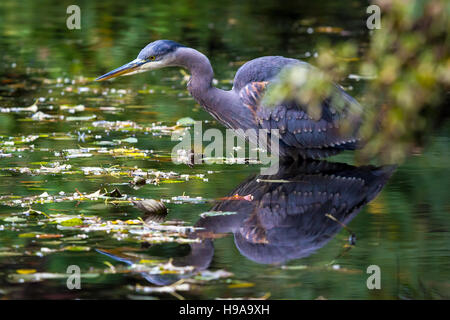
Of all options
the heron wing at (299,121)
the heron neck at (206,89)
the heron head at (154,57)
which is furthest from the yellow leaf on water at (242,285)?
the heron head at (154,57)

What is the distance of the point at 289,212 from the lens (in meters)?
7.19

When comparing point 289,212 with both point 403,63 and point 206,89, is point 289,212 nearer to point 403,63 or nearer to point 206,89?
point 206,89

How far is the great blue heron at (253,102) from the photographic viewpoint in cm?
878

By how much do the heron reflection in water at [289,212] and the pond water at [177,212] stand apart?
0.02 metres

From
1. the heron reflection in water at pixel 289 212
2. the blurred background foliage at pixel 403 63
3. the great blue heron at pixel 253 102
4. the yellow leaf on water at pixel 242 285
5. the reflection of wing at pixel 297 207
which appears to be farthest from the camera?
the great blue heron at pixel 253 102

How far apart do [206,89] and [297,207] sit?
2.05 meters

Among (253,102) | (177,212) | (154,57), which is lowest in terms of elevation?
(177,212)

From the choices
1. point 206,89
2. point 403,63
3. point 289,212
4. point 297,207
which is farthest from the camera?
point 206,89

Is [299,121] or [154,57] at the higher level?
[154,57]

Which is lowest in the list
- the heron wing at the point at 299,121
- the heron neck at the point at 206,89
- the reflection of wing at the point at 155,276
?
the reflection of wing at the point at 155,276

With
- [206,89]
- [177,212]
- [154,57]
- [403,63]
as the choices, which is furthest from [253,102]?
[403,63]

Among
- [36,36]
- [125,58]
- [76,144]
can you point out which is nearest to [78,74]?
[125,58]

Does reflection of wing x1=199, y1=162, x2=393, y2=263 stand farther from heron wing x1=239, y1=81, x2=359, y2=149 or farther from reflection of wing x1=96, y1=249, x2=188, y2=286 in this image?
reflection of wing x1=96, y1=249, x2=188, y2=286

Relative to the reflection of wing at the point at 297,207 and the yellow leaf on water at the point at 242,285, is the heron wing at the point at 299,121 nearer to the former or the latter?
the reflection of wing at the point at 297,207
